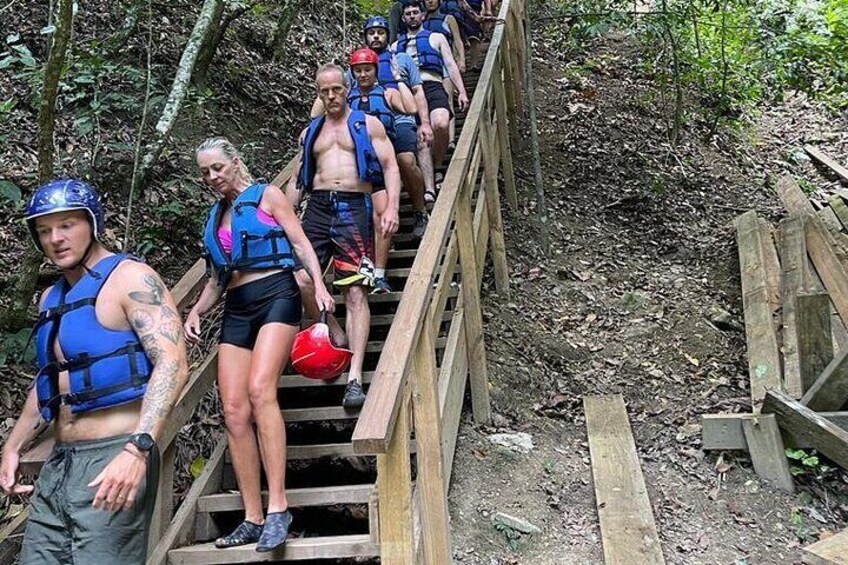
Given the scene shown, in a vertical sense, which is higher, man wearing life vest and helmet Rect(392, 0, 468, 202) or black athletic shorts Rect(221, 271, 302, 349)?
man wearing life vest and helmet Rect(392, 0, 468, 202)

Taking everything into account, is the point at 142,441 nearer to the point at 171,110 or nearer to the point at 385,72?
the point at 171,110

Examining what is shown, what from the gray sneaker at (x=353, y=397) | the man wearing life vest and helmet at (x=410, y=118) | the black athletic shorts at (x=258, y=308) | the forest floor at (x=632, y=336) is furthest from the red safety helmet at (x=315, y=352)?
the man wearing life vest and helmet at (x=410, y=118)

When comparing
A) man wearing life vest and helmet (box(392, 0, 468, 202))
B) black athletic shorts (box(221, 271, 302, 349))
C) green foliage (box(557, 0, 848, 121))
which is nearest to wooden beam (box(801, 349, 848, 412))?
black athletic shorts (box(221, 271, 302, 349))

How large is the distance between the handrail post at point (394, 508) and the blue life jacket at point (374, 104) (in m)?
3.26

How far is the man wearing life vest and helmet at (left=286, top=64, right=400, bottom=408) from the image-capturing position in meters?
4.62

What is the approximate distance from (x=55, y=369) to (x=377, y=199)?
8.13 feet

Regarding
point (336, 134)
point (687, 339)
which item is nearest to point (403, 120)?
point (336, 134)

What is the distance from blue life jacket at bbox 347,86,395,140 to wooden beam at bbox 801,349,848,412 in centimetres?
361

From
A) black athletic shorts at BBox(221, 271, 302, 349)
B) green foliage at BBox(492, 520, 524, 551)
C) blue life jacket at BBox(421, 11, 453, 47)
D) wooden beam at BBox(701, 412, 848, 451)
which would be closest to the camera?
black athletic shorts at BBox(221, 271, 302, 349)

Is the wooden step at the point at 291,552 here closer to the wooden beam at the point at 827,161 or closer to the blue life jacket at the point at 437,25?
the blue life jacket at the point at 437,25

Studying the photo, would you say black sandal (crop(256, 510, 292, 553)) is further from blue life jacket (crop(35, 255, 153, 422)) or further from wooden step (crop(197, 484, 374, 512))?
blue life jacket (crop(35, 255, 153, 422))

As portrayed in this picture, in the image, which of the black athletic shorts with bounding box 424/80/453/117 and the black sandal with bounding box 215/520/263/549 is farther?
the black athletic shorts with bounding box 424/80/453/117

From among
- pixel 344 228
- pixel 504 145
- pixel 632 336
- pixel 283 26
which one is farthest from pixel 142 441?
pixel 283 26

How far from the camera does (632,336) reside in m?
6.84
